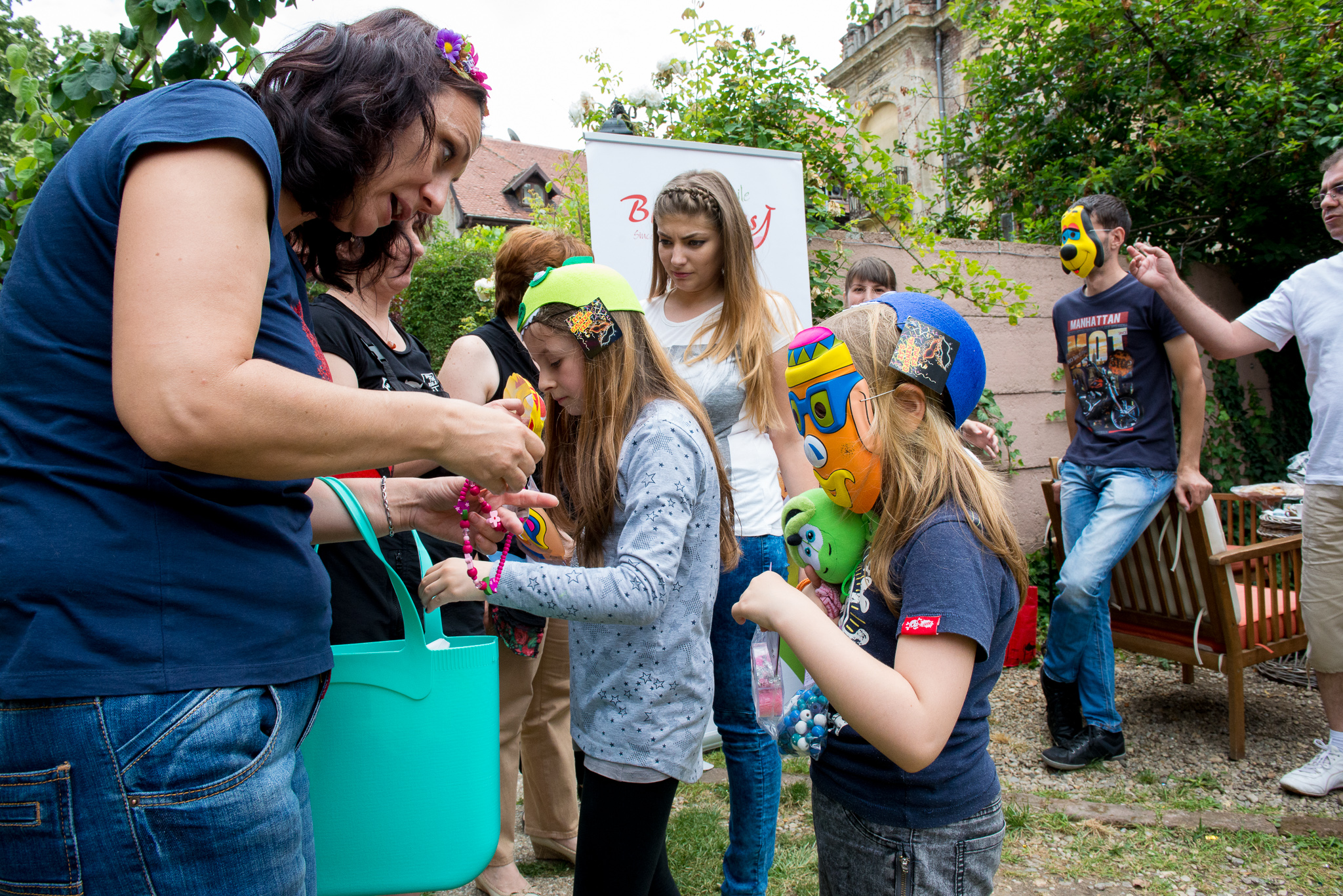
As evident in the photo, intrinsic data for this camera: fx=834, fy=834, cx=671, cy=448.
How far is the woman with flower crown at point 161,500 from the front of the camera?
0.89m

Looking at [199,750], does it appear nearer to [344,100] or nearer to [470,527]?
[470,527]

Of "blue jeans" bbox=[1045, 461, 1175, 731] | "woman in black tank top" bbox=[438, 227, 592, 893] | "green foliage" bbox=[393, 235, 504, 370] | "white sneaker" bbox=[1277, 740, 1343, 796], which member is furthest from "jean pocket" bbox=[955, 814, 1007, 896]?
"green foliage" bbox=[393, 235, 504, 370]

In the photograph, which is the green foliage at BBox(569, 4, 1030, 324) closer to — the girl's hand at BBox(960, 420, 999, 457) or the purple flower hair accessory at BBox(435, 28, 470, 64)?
the girl's hand at BBox(960, 420, 999, 457)

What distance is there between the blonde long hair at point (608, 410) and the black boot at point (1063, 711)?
2.60 m

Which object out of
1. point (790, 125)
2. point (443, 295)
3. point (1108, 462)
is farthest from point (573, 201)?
point (443, 295)

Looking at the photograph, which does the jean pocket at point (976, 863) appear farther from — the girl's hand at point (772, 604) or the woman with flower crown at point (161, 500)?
the woman with flower crown at point (161, 500)

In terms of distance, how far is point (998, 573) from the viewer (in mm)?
1432

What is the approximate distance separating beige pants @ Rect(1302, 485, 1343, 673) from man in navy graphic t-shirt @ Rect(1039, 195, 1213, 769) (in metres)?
0.42

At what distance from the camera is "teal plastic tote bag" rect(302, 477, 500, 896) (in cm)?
133

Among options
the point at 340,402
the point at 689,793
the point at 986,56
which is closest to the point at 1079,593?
the point at 689,793

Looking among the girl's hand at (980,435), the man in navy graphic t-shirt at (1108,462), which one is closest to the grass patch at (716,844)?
the man in navy graphic t-shirt at (1108,462)

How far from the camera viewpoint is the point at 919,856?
4.56 ft

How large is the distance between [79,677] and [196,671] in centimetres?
11

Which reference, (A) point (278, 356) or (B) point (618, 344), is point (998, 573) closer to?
(B) point (618, 344)
